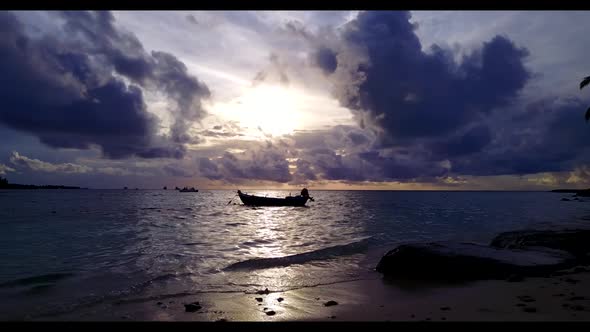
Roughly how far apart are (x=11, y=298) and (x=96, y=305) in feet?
10.6

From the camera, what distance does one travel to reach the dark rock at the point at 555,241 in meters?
15.4

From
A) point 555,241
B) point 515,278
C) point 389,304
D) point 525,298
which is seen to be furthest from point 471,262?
point 555,241

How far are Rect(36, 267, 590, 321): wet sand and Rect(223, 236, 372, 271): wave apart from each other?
4.41m

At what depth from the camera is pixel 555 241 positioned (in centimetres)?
1645

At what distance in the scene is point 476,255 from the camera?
41.0 feet

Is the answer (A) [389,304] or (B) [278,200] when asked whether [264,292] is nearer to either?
(A) [389,304]

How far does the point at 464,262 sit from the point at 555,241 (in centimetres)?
759

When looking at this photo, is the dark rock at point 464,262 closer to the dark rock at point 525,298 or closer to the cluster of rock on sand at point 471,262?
the cluster of rock on sand at point 471,262

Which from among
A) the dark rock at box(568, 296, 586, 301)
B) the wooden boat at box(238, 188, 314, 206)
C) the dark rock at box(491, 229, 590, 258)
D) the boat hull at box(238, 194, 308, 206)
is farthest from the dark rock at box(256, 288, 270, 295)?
the boat hull at box(238, 194, 308, 206)

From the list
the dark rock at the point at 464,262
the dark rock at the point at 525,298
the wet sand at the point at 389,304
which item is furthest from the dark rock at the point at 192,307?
the dark rock at the point at 525,298

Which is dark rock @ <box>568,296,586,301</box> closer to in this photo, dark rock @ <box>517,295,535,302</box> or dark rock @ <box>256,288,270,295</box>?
dark rock @ <box>517,295,535,302</box>
